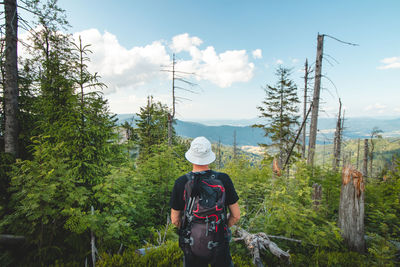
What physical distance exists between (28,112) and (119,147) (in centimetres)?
498

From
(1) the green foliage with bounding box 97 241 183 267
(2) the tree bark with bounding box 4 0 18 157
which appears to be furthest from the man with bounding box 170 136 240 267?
(2) the tree bark with bounding box 4 0 18 157

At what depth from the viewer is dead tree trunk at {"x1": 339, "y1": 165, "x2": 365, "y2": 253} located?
15.1 feet

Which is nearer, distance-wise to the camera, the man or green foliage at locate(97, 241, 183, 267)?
the man

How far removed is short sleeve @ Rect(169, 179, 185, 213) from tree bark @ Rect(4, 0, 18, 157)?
7830 millimetres

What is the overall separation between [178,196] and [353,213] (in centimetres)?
495

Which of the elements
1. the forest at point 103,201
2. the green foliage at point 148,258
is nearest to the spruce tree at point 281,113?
the forest at point 103,201

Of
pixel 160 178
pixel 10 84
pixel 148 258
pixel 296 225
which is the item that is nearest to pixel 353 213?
pixel 296 225

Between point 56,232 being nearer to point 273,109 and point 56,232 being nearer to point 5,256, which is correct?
point 5,256

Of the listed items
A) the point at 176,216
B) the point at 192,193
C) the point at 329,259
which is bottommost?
the point at 329,259

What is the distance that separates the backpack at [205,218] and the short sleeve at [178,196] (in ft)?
0.37

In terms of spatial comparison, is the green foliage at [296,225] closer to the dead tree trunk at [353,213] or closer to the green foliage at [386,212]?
the dead tree trunk at [353,213]

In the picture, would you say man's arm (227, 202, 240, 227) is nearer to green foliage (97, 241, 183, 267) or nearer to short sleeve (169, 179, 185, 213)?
short sleeve (169, 179, 185, 213)

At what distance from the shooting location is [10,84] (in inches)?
270

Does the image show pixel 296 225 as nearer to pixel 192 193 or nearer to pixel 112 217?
pixel 192 193
